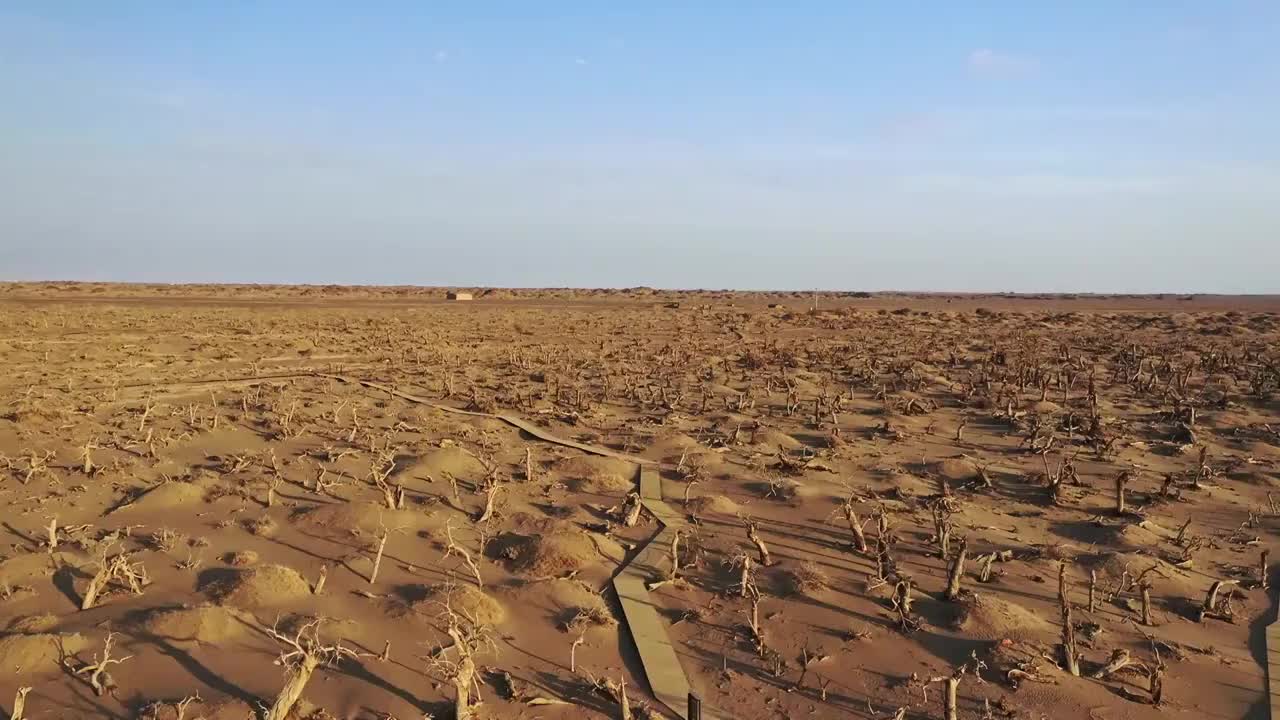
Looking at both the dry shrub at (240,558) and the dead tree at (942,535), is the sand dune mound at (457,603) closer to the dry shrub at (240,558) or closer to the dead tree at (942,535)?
the dry shrub at (240,558)

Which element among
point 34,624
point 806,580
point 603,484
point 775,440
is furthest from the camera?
point 775,440

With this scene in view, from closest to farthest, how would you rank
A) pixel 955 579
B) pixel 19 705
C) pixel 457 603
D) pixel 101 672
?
pixel 19 705
pixel 101 672
pixel 457 603
pixel 955 579

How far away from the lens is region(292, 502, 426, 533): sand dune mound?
7.23 meters

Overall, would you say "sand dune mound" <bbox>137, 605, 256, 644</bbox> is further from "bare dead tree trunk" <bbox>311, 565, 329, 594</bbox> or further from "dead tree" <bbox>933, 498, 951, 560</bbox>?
"dead tree" <bbox>933, 498, 951, 560</bbox>

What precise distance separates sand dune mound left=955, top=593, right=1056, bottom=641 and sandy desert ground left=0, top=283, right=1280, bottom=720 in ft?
0.07

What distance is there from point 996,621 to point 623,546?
9.66 ft

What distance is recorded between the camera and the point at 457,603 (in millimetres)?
5891

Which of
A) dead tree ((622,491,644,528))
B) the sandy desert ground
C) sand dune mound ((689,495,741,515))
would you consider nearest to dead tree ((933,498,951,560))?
the sandy desert ground

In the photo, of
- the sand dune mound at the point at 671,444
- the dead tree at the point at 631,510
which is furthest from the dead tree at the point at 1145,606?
the sand dune mound at the point at 671,444

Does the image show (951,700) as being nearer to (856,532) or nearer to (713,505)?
(856,532)

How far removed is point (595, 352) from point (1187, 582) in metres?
13.8

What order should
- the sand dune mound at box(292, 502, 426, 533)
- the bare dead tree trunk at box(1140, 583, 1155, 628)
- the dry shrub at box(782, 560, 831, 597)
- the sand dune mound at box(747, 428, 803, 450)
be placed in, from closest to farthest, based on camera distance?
the bare dead tree trunk at box(1140, 583, 1155, 628) → the dry shrub at box(782, 560, 831, 597) → the sand dune mound at box(292, 502, 426, 533) → the sand dune mound at box(747, 428, 803, 450)

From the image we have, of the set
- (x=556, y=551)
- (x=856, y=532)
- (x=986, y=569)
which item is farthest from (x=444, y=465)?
(x=986, y=569)

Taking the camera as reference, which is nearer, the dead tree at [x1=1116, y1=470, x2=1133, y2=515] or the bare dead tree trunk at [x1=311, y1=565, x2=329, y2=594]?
the bare dead tree trunk at [x1=311, y1=565, x2=329, y2=594]
